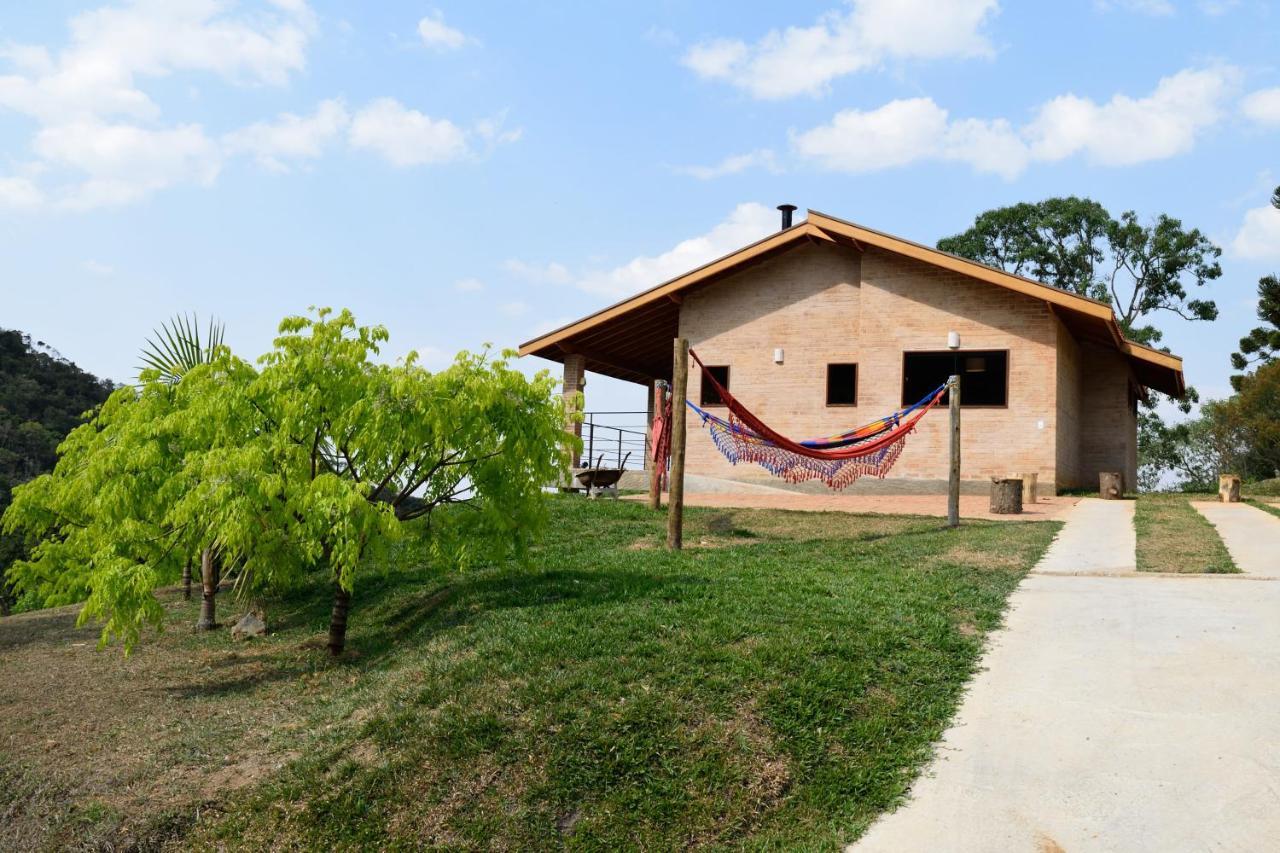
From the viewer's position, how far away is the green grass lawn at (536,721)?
14.7ft

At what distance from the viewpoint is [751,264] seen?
1853cm

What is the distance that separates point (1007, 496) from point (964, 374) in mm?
4159

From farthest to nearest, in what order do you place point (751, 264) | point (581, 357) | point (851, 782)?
point (581, 357)
point (751, 264)
point (851, 782)

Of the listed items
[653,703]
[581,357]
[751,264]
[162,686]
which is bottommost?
[162,686]

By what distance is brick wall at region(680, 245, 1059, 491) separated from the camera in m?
16.6

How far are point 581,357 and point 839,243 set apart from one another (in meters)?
5.71

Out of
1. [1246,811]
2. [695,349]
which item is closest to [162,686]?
[1246,811]

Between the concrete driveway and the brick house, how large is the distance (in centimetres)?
1011

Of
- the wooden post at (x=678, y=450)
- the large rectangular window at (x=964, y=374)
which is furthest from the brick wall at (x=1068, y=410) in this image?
the wooden post at (x=678, y=450)

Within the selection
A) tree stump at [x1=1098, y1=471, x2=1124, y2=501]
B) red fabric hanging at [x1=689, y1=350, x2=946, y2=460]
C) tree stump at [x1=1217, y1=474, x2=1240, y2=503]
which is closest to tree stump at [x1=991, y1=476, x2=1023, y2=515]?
red fabric hanging at [x1=689, y1=350, x2=946, y2=460]

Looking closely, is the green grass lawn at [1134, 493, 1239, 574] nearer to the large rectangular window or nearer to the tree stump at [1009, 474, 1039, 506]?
the tree stump at [1009, 474, 1039, 506]

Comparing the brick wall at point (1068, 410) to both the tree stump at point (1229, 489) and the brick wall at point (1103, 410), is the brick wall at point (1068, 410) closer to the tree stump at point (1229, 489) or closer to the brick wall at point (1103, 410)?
the brick wall at point (1103, 410)

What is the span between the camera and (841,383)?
18.1 metres

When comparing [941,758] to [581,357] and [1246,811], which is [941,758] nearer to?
[1246,811]
